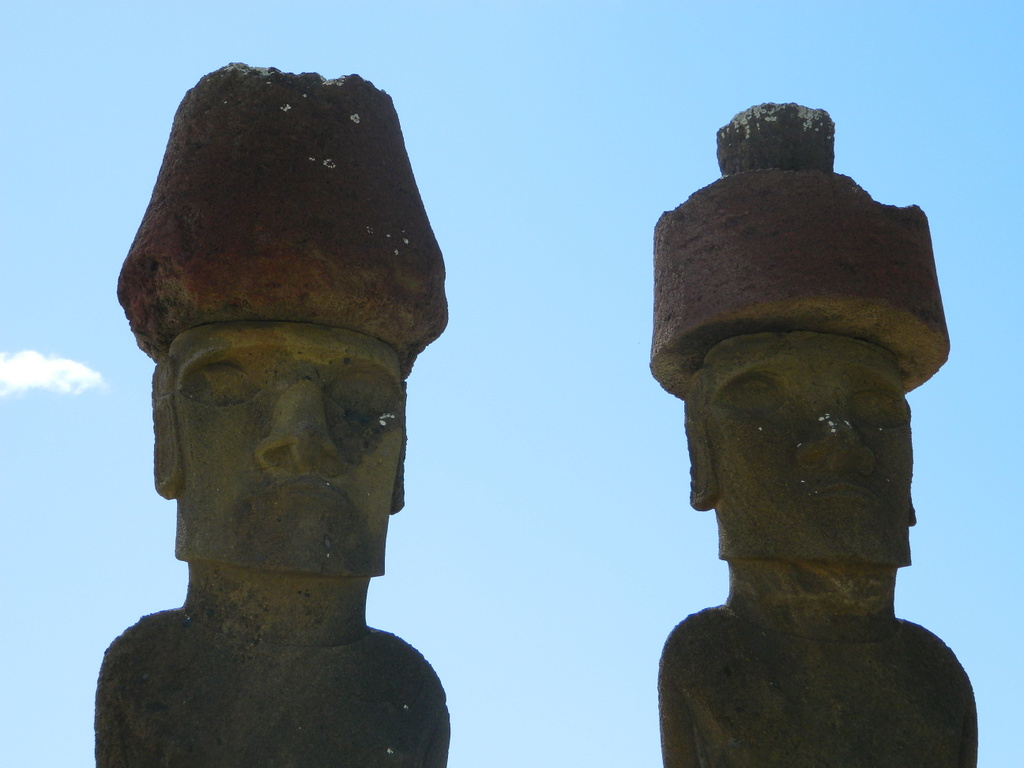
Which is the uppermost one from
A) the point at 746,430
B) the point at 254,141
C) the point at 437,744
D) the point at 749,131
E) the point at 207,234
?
the point at 749,131

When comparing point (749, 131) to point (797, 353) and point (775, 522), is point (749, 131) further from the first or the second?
point (775, 522)

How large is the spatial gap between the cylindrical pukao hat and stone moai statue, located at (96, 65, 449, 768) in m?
0.99

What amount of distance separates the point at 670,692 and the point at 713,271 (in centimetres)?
155

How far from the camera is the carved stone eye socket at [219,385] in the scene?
511 cm

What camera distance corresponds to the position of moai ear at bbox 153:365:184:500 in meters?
5.09

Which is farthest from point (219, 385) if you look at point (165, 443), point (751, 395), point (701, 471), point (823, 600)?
point (823, 600)

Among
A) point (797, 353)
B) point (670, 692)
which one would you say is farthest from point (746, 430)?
point (670, 692)

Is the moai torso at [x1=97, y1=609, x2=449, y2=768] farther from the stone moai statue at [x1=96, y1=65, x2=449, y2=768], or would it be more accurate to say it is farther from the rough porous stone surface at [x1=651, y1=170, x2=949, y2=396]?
the rough porous stone surface at [x1=651, y1=170, x2=949, y2=396]

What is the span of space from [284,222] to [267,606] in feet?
4.21

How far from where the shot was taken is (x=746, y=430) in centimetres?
546

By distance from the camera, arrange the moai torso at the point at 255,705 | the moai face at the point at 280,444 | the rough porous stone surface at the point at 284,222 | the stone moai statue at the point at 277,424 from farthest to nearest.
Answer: the rough porous stone surface at the point at 284,222 → the moai face at the point at 280,444 → the stone moai statue at the point at 277,424 → the moai torso at the point at 255,705

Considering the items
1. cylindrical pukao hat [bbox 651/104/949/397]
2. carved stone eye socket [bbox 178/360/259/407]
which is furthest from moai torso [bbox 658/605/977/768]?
carved stone eye socket [bbox 178/360/259/407]

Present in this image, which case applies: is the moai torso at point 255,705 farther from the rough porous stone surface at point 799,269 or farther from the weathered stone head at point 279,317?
the rough porous stone surface at point 799,269

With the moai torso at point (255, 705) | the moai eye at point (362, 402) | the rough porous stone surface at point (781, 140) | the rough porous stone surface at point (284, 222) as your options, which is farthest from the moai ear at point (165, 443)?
the rough porous stone surface at point (781, 140)
